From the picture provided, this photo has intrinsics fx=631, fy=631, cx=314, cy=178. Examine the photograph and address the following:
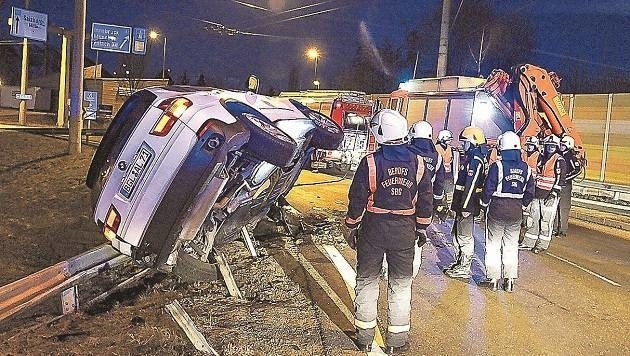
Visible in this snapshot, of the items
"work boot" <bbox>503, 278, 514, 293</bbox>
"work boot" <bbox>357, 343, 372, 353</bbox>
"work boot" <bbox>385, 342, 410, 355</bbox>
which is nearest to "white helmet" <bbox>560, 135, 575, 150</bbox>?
"work boot" <bbox>503, 278, 514, 293</bbox>

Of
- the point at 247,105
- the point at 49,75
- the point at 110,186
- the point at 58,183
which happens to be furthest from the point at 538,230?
the point at 49,75

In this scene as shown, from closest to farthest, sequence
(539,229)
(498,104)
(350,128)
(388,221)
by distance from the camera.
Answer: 1. (388,221)
2. (539,229)
3. (498,104)
4. (350,128)

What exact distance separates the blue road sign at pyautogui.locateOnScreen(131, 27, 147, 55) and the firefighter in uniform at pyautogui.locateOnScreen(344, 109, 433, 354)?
15978mm

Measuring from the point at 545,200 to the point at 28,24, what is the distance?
1417 centimetres

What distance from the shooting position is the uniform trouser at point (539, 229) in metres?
9.52

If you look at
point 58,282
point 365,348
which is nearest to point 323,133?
point 365,348

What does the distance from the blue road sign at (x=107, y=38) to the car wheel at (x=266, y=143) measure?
15453 millimetres

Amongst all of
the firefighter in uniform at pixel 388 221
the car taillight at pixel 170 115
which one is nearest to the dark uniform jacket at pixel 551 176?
the firefighter in uniform at pixel 388 221

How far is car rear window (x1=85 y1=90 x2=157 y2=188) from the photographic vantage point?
4672mm

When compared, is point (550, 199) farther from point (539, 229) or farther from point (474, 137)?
point (474, 137)

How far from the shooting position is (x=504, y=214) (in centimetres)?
720

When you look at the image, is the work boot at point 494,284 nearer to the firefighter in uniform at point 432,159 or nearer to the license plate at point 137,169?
the firefighter in uniform at point 432,159

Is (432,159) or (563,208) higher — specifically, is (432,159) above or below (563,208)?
above

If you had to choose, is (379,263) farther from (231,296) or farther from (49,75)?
(49,75)
